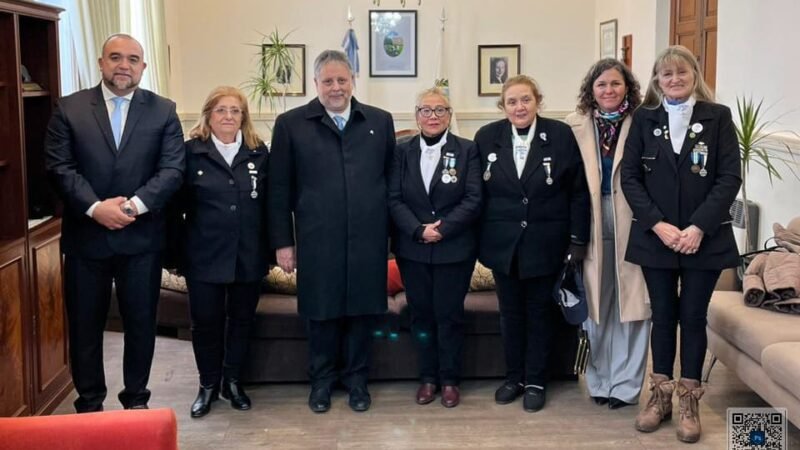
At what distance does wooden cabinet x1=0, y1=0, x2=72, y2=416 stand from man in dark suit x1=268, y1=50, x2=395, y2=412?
0.98 metres

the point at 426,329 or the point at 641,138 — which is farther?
the point at 426,329

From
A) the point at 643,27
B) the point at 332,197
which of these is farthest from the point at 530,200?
the point at 643,27

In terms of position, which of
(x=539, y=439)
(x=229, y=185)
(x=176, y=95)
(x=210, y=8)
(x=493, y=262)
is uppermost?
(x=210, y=8)

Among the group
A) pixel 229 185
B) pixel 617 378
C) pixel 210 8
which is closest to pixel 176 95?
pixel 210 8

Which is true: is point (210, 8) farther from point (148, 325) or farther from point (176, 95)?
point (148, 325)

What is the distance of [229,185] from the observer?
346cm

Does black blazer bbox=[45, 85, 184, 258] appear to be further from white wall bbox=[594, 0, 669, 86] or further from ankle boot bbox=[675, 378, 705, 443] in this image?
white wall bbox=[594, 0, 669, 86]

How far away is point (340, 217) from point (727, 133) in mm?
1547

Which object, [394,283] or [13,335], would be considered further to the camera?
[394,283]

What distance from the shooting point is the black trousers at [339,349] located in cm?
370

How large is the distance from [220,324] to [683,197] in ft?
6.39

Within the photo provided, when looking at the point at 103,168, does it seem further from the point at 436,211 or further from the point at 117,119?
the point at 436,211

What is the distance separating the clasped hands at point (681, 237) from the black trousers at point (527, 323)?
1.79 feet

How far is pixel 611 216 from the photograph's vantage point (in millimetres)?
3578
